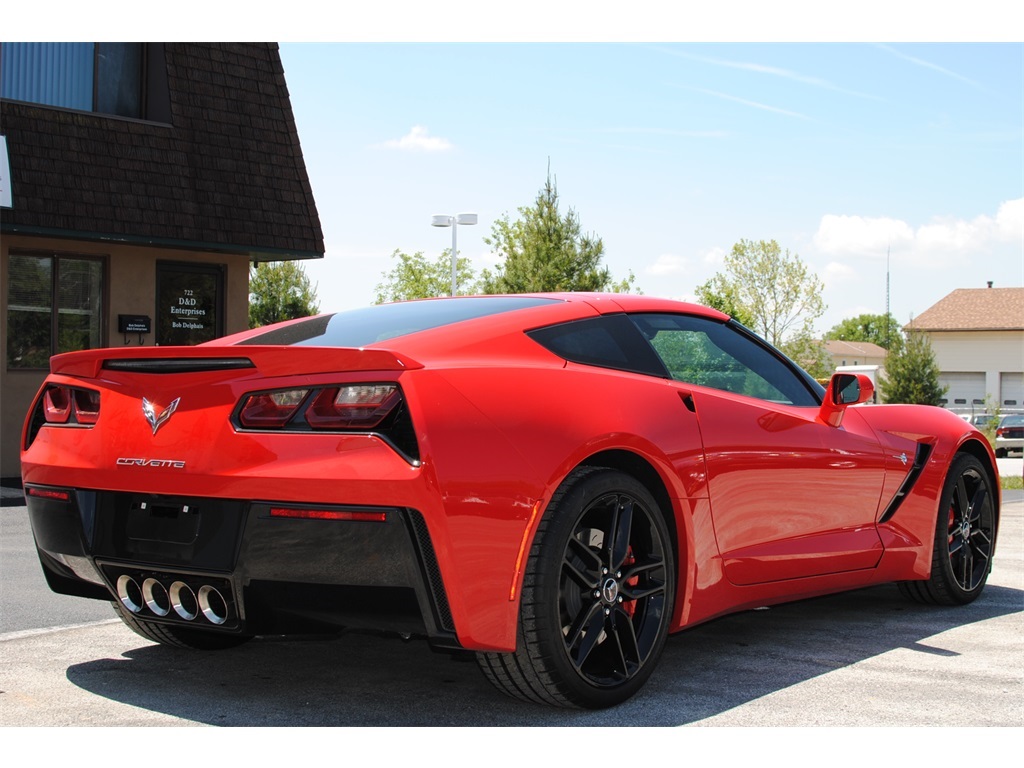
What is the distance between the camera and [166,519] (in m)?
3.58

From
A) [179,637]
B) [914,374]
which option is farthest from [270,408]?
[914,374]

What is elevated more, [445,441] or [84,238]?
[84,238]

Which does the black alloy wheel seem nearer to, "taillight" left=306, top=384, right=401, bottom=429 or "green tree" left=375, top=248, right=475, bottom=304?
"taillight" left=306, top=384, right=401, bottom=429

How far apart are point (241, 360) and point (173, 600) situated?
761mm

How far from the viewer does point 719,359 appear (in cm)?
477

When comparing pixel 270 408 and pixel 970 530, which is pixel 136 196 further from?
pixel 270 408

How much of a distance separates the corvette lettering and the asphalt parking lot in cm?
78

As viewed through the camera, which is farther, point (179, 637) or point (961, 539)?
point (961, 539)

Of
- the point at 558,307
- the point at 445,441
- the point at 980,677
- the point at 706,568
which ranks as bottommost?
the point at 980,677

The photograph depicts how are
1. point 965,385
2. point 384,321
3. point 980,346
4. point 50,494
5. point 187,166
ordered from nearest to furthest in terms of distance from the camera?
1. point 50,494
2. point 384,321
3. point 187,166
4. point 965,385
5. point 980,346

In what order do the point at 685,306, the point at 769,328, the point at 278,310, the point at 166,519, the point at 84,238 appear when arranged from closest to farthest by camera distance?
1. the point at 166,519
2. the point at 685,306
3. the point at 84,238
4. the point at 278,310
5. the point at 769,328
